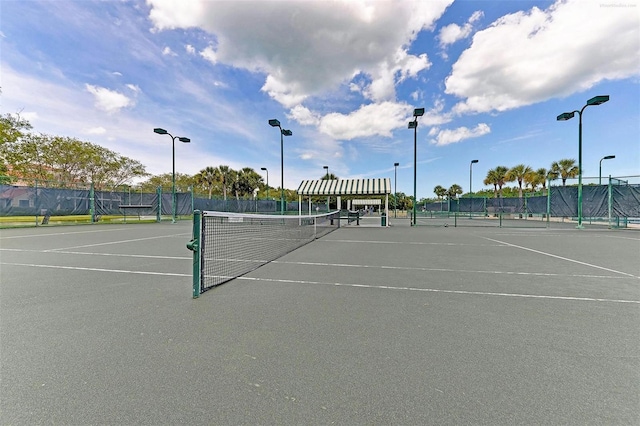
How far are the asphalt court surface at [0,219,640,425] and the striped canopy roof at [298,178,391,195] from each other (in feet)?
58.5

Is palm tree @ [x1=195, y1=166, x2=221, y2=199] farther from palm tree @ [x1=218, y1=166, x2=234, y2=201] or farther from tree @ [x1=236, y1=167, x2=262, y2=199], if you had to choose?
tree @ [x1=236, y1=167, x2=262, y2=199]

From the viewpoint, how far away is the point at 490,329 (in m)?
3.26

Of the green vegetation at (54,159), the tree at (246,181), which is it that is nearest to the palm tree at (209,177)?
the tree at (246,181)

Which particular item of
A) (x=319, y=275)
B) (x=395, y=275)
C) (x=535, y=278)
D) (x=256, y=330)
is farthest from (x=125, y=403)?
(x=535, y=278)

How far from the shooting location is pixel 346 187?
1000 inches

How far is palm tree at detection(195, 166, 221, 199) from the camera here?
4738cm

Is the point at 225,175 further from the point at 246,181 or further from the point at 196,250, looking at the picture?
the point at 196,250

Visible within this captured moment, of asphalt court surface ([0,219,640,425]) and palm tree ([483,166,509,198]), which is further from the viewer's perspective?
palm tree ([483,166,509,198])

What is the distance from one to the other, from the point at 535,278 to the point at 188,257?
8.61 metres

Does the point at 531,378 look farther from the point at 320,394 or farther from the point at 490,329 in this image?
the point at 320,394

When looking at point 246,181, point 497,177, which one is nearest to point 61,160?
point 246,181

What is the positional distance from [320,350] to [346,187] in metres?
23.1

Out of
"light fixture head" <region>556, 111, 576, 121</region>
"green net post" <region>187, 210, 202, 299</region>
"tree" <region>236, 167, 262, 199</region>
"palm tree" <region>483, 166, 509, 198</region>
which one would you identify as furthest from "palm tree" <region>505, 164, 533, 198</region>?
"green net post" <region>187, 210, 202, 299</region>

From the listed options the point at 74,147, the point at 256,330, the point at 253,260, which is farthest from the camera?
the point at 74,147
